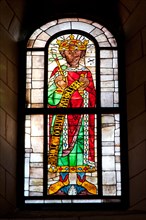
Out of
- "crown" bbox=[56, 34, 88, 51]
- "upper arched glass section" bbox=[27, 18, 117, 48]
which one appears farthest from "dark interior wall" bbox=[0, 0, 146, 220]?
"crown" bbox=[56, 34, 88, 51]

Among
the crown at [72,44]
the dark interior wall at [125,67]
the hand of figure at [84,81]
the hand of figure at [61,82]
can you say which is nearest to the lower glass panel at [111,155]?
the dark interior wall at [125,67]

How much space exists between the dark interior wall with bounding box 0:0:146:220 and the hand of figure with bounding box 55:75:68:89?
0.86 feet

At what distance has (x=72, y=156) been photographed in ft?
15.3

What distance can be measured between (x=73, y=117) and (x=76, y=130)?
4.1 inches

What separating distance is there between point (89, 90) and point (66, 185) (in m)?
0.72

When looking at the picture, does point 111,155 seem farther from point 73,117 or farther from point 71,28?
point 71,28

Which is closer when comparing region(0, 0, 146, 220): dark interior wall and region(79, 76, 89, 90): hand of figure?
region(0, 0, 146, 220): dark interior wall

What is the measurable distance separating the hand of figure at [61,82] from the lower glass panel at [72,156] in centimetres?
26

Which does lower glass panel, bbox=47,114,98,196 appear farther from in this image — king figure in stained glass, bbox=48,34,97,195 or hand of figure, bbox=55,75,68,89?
hand of figure, bbox=55,75,68,89

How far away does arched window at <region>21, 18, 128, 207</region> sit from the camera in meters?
4.62

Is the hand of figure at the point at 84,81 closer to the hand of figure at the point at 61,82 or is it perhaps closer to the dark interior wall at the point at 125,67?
the hand of figure at the point at 61,82

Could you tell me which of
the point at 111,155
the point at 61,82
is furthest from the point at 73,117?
the point at 111,155
